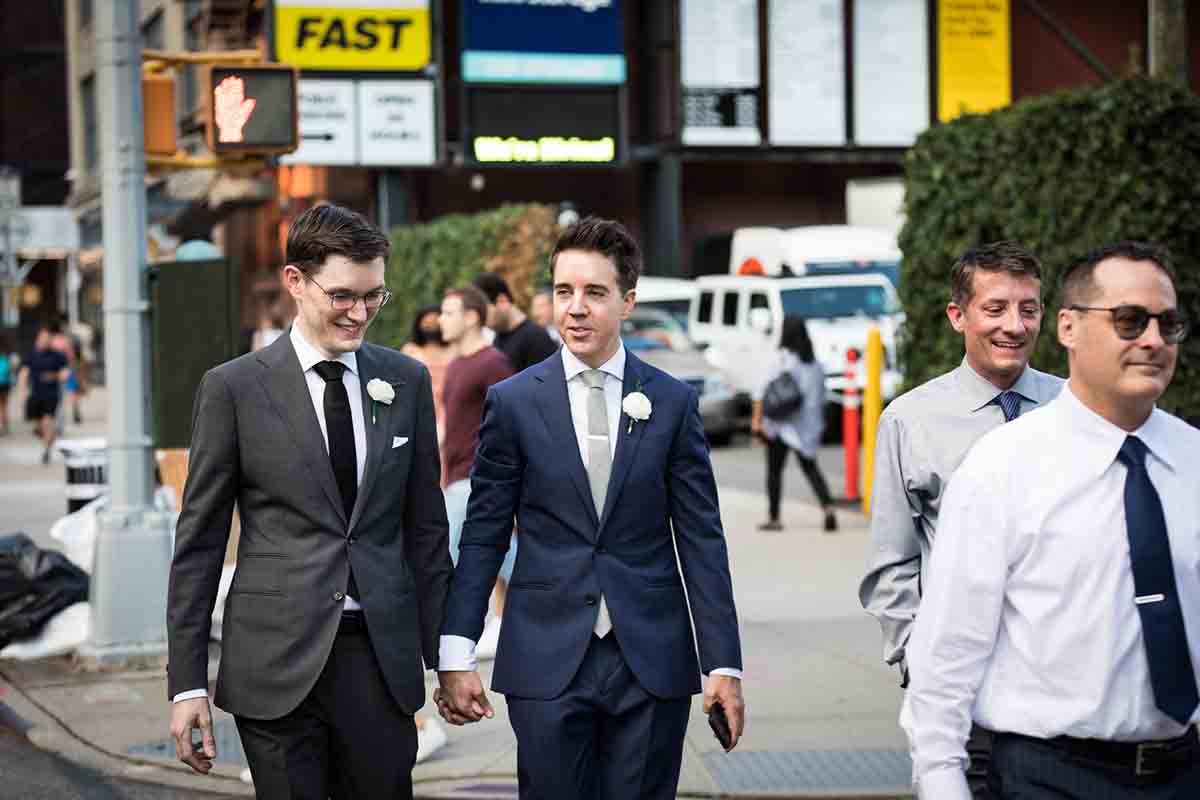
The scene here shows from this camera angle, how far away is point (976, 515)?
11.1ft

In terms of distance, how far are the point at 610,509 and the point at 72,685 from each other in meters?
5.71

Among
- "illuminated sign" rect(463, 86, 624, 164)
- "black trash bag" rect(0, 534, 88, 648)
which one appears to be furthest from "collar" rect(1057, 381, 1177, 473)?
"illuminated sign" rect(463, 86, 624, 164)

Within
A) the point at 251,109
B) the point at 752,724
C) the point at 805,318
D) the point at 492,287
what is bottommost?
the point at 752,724

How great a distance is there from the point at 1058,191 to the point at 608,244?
763 centimetres

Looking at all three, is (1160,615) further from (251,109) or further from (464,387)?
(251,109)

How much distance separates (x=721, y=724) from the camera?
4445mm

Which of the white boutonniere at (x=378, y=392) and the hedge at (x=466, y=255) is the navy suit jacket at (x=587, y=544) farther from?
the hedge at (x=466, y=255)

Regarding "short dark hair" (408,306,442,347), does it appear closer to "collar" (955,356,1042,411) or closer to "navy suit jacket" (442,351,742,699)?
"collar" (955,356,1042,411)

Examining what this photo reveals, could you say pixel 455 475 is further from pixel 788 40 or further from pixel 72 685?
pixel 788 40

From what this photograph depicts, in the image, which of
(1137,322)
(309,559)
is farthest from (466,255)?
(1137,322)

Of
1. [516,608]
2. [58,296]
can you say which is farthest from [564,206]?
[58,296]

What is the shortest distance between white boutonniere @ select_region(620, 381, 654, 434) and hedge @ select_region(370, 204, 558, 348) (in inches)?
551

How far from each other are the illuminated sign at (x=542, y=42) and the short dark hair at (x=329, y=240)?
83.3 feet

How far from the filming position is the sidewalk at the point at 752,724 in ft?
23.9
